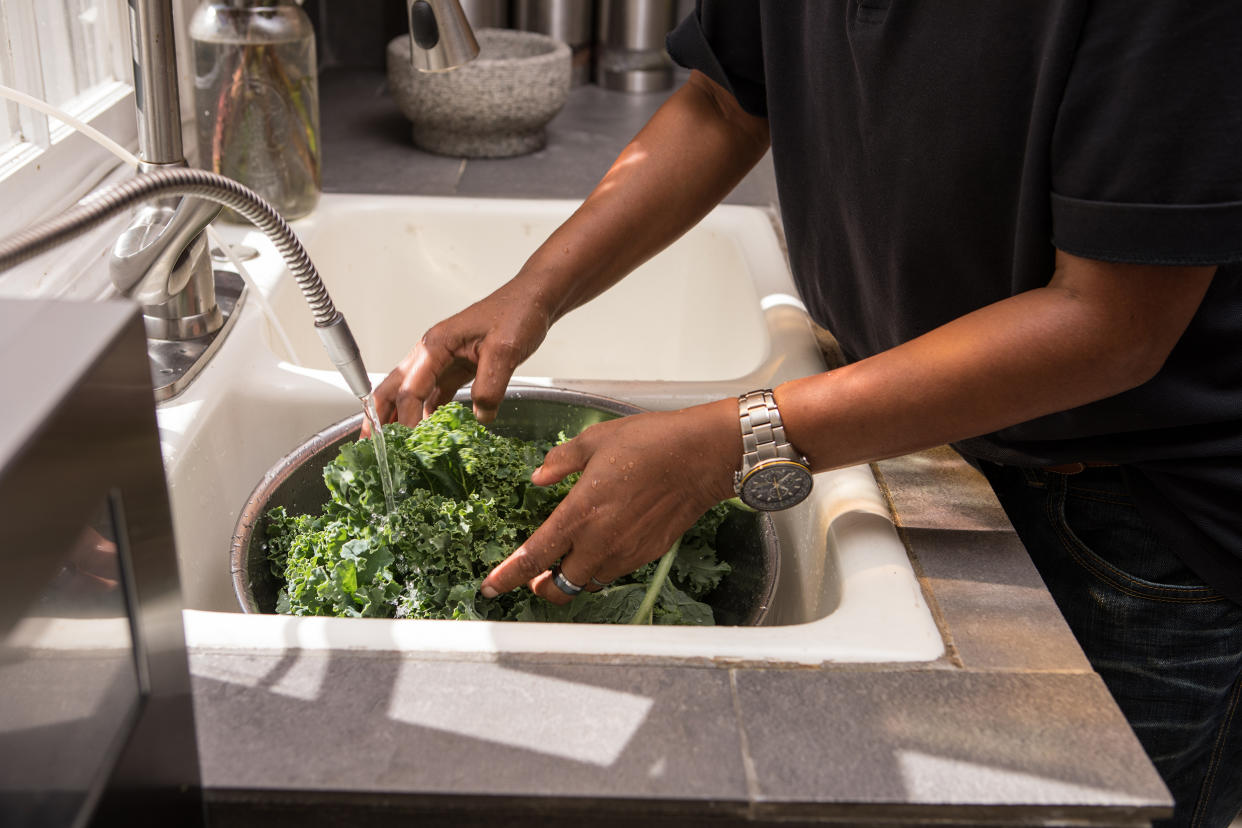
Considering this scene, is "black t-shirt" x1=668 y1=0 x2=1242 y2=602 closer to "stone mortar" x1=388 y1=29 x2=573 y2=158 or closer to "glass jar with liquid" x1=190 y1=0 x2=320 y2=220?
"glass jar with liquid" x1=190 y1=0 x2=320 y2=220

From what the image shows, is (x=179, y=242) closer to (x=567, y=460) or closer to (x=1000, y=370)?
(x=567, y=460)

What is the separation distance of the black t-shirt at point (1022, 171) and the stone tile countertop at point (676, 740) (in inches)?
7.9

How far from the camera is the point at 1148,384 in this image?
2.65ft

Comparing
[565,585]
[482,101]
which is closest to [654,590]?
[565,585]

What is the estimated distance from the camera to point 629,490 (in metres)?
0.80

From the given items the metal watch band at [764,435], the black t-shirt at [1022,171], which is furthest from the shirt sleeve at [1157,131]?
the metal watch band at [764,435]

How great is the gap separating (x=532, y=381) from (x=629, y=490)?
0.34 metres

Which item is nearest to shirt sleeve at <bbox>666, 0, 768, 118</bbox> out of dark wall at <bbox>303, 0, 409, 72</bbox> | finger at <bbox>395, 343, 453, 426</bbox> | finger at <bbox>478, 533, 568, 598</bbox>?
finger at <bbox>395, 343, 453, 426</bbox>

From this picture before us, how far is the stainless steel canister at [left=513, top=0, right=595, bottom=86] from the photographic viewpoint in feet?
7.74

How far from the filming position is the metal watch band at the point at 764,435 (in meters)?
0.79

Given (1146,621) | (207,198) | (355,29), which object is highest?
(207,198)

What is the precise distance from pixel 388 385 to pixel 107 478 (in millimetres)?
610

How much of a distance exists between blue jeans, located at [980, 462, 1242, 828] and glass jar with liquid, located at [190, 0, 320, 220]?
0.95m

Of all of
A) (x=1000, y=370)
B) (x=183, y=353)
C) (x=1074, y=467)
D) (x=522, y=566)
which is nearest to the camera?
(x=1000, y=370)
